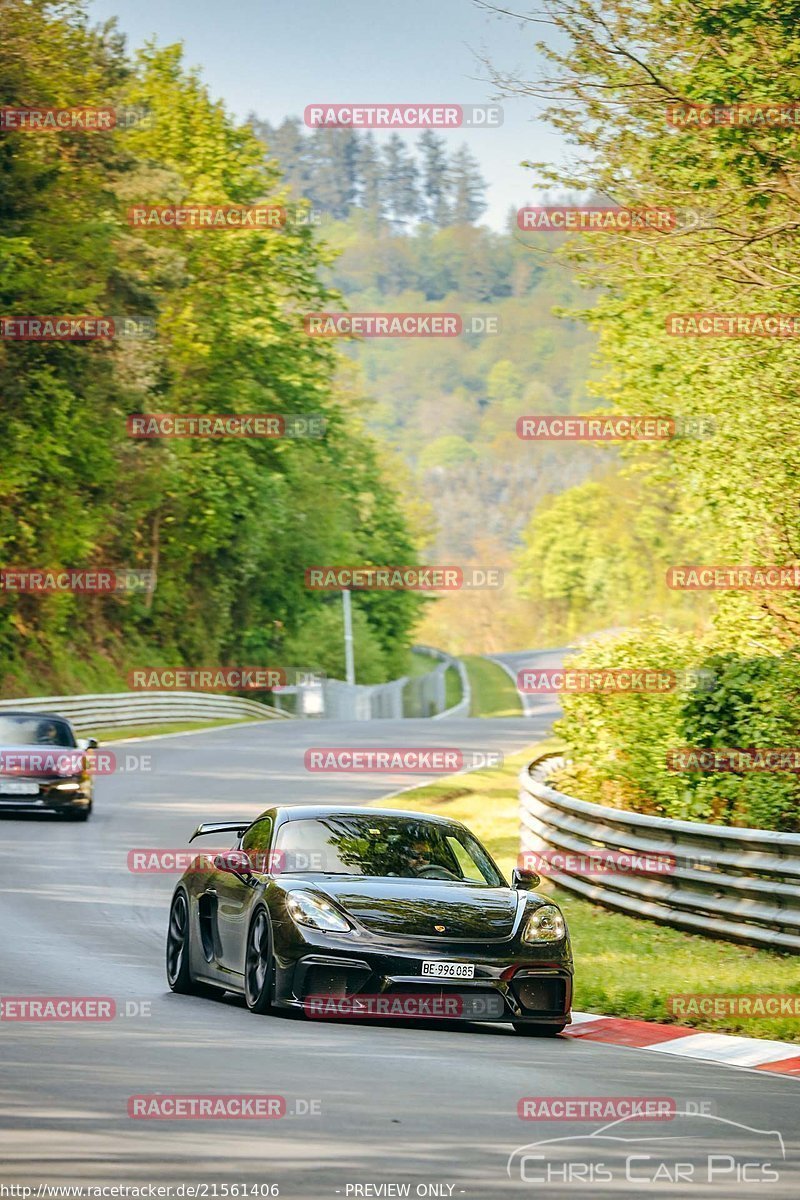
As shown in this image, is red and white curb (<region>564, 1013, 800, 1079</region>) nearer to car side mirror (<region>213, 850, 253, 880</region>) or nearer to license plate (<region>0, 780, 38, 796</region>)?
car side mirror (<region>213, 850, 253, 880</region>)

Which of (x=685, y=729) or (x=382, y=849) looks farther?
(x=685, y=729)

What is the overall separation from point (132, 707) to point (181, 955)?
3746 cm

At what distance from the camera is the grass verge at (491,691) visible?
307 feet

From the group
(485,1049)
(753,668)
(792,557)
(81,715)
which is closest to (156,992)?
(485,1049)

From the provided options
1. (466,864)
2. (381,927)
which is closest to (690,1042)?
(381,927)

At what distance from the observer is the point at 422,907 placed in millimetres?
10930

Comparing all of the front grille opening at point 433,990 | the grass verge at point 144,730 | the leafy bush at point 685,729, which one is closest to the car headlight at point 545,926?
the front grille opening at point 433,990

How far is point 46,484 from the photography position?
160ft

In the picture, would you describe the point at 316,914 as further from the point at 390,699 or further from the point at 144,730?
the point at 390,699

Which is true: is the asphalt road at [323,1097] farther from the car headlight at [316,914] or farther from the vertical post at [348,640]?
the vertical post at [348,640]

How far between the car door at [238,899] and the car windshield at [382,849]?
0.16m

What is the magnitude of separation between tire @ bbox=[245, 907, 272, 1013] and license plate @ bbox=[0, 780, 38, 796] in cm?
1450

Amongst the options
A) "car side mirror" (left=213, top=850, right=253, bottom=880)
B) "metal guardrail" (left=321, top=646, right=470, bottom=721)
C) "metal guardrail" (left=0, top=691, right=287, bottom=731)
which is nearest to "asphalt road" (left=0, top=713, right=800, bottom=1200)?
"car side mirror" (left=213, top=850, right=253, bottom=880)

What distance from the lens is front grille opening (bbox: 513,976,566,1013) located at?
10.9 meters
